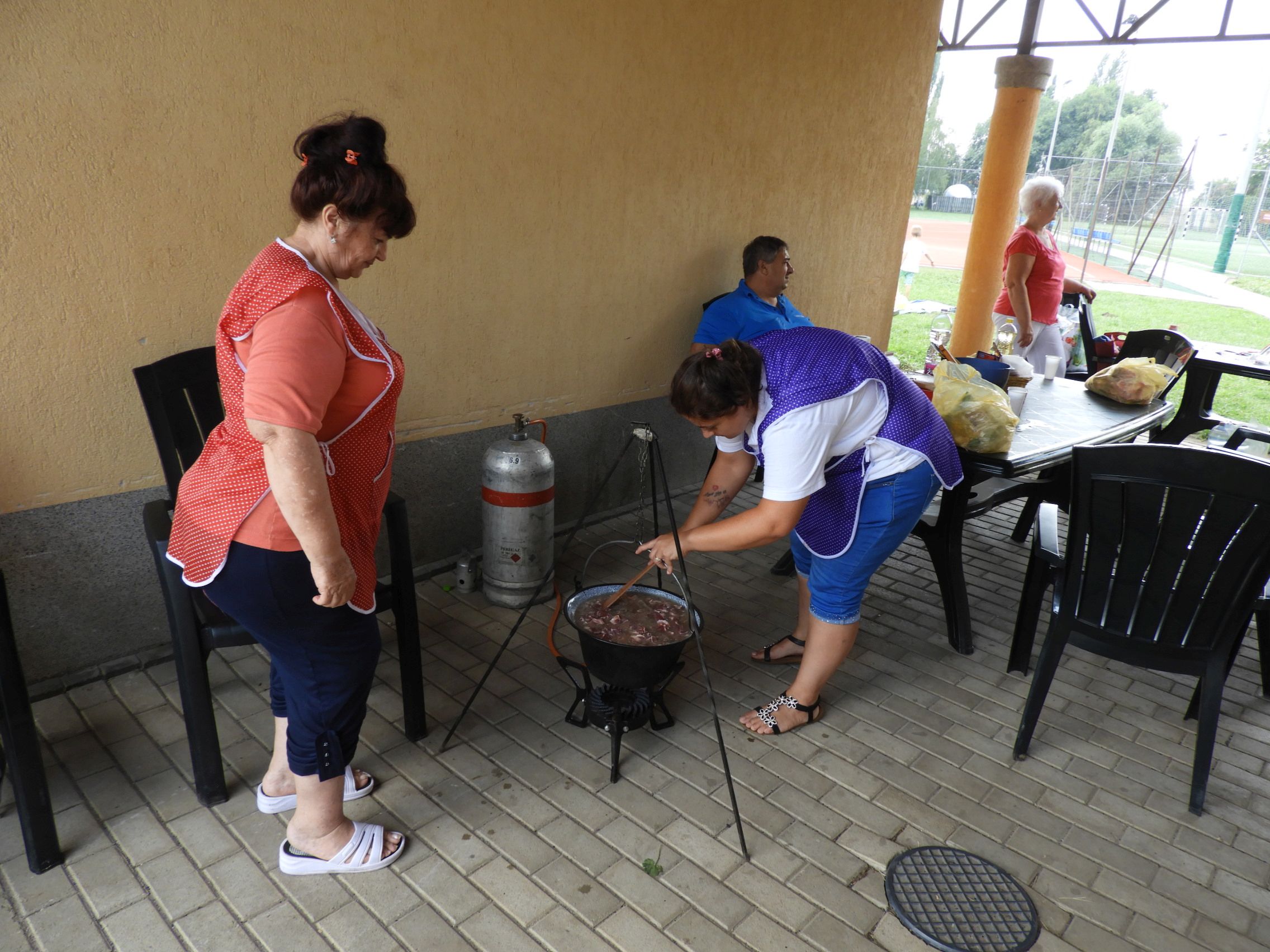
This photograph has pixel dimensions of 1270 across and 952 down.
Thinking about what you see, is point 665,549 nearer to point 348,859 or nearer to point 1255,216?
point 348,859

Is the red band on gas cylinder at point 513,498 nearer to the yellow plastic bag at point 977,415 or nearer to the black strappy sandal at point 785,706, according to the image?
the black strappy sandal at point 785,706

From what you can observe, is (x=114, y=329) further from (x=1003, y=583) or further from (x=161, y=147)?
(x=1003, y=583)

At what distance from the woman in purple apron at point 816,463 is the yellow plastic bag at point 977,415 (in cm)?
49

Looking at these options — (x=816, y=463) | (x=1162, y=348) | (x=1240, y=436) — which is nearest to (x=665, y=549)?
(x=816, y=463)

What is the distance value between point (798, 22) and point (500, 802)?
4.98m

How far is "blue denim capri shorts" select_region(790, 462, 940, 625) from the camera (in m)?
2.94

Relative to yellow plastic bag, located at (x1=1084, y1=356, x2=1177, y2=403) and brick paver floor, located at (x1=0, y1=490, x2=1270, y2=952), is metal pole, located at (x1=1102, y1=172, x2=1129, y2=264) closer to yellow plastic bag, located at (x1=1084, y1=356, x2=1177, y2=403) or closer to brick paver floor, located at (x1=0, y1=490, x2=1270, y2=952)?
yellow plastic bag, located at (x1=1084, y1=356, x2=1177, y2=403)

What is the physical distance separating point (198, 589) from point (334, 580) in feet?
2.99

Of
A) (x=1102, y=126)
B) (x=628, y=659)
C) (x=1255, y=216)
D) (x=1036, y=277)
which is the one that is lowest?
(x=628, y=659)

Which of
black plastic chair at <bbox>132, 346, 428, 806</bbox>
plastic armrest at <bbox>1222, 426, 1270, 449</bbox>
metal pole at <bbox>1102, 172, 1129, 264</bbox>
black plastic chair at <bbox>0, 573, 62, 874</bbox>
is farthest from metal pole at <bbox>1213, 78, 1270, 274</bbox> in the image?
black plastic chair at <bbox>0, 573, 62, 874</bbox>

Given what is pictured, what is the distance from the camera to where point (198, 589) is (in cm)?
255

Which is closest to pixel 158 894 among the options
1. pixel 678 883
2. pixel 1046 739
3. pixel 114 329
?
pixel 678 883

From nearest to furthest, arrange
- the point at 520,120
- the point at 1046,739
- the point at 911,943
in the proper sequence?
the point at 911,943
the point at 1046,739
the point at 520,120

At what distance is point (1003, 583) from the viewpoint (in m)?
4.67
